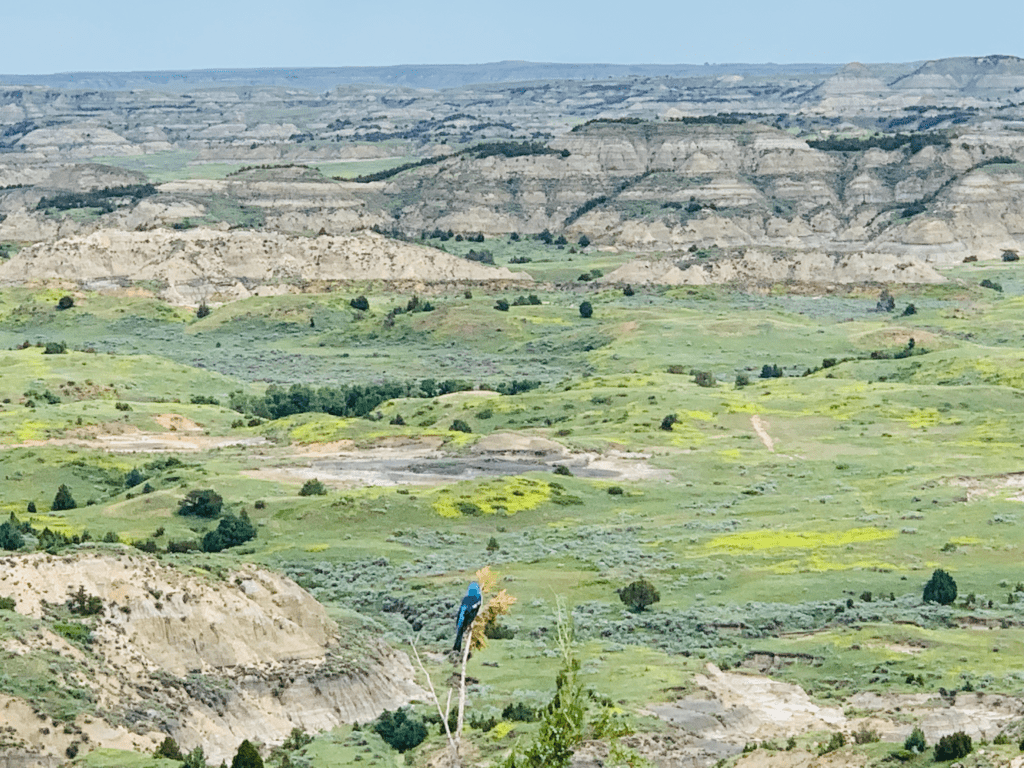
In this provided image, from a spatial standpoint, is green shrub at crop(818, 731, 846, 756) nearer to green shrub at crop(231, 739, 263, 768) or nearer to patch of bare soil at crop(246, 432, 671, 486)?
green shrub at crop(231, 739, 263, 768)

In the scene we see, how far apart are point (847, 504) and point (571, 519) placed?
1172 cm

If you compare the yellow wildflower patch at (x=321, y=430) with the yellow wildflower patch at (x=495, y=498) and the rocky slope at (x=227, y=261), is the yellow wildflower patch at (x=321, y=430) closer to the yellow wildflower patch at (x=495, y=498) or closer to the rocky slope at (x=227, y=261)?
the yellow wildflower patch at (x=495, y=498)

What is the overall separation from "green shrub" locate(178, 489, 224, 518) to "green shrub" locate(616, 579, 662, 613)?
2178cm

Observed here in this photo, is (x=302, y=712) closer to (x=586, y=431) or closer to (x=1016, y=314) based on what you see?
(x=586, y=431)

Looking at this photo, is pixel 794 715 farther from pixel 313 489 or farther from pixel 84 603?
pixel 313 489

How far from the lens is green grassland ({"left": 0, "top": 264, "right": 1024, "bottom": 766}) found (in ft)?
192

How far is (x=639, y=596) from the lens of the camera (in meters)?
63.5

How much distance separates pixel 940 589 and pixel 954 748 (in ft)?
80.1

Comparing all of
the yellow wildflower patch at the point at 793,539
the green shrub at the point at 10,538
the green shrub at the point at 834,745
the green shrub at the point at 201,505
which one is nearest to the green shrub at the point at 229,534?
the green shrub at the point at 201,505

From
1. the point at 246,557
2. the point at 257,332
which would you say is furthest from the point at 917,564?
the point at 257,332

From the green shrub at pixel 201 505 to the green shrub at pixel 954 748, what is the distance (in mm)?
45147

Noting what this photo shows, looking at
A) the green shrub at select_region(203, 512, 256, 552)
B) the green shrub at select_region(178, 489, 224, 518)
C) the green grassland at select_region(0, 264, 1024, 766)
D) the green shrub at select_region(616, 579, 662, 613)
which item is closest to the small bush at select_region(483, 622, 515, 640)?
the green grassland at select_region(0, 264, 1024, 766)

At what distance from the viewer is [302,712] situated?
161 feet

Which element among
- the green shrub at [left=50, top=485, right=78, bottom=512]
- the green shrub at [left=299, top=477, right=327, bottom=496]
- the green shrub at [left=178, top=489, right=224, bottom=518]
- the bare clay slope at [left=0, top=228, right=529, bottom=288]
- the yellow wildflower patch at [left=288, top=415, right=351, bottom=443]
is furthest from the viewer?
the bare clay slope at [left=0, top=228, right=529, bottom=288]
